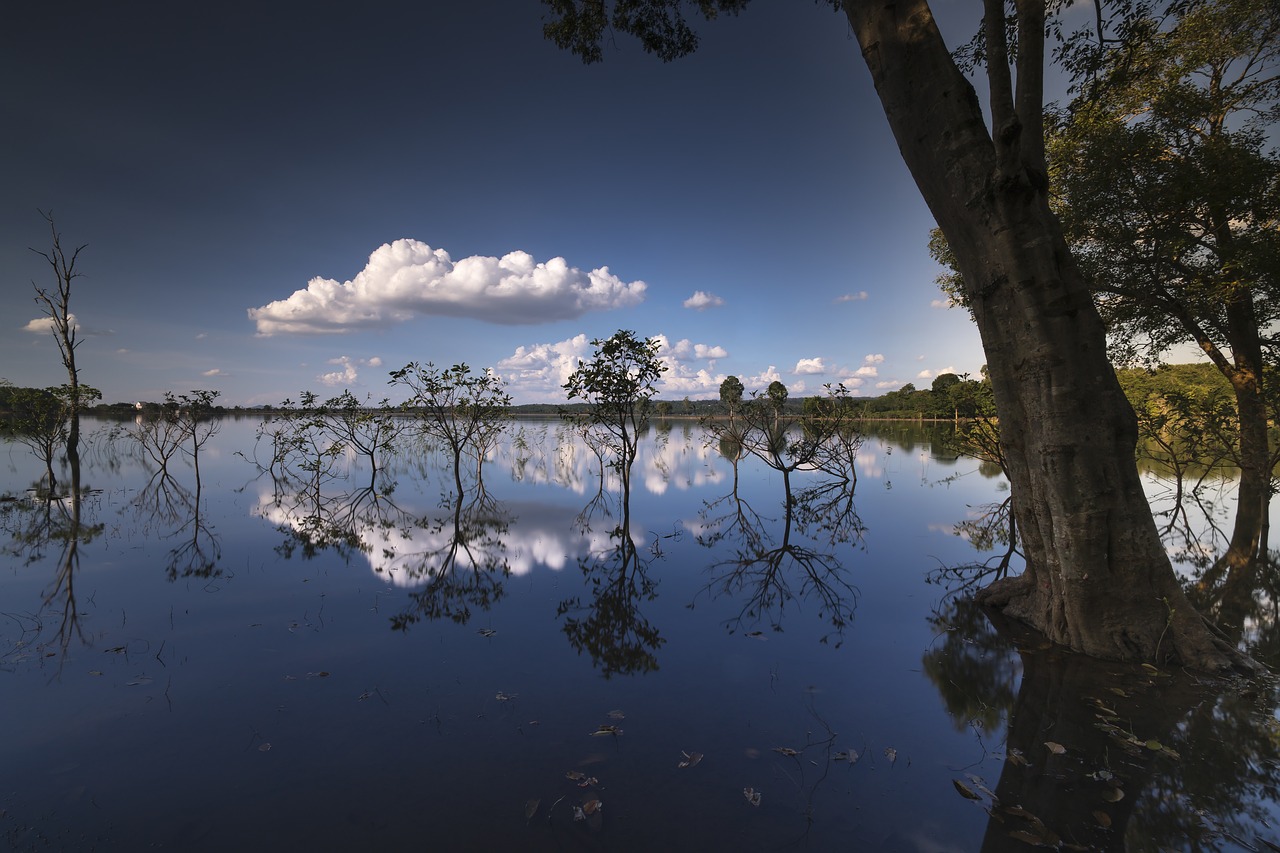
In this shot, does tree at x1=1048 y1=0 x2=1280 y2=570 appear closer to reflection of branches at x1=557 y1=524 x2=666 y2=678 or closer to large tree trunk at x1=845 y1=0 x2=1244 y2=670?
large tree trunk at x1=845 y1=0 x2=1244 y2=670

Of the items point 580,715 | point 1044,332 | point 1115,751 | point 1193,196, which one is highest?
point 1193,196

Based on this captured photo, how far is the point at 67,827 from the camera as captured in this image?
10.5ft

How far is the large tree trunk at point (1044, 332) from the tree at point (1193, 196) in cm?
514

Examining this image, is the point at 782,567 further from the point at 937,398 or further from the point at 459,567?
the point at 937,398

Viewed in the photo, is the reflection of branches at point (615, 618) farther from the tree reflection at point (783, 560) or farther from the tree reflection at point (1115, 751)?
the tree reflection at point (1115, 751)

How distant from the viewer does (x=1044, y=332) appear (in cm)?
538

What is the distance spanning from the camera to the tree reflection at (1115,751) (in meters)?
3.05

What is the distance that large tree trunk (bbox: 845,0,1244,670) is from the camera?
17.3 ft

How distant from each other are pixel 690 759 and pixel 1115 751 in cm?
331

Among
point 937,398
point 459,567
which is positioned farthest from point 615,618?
point 937,398

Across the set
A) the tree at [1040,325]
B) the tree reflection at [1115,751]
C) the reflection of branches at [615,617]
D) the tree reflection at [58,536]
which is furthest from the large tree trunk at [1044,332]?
the tree reflection at [58,536]

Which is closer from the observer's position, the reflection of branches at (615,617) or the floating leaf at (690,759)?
the floating leaf at (690,759)

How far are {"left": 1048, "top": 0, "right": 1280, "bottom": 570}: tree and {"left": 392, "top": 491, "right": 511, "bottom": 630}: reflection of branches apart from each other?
1320cm

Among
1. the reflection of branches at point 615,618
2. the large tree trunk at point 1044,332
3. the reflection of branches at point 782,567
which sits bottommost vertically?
the reflection of branches at point 782,567
